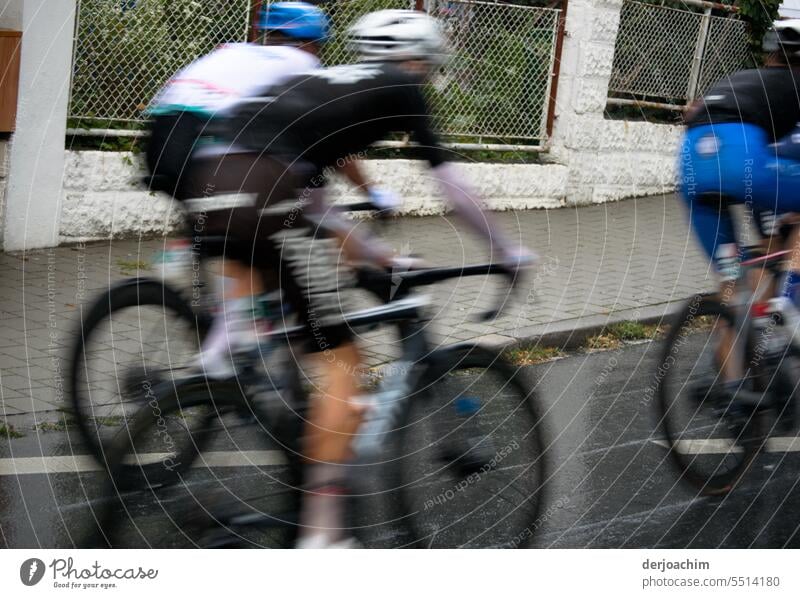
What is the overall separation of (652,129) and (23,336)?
6715 mm

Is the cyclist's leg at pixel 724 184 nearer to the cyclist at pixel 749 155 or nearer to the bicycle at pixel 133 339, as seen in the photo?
the cyclist at pixel 749 155

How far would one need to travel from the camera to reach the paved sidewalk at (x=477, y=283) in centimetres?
545

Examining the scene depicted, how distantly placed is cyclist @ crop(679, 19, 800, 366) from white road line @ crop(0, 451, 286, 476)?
196 centimetres

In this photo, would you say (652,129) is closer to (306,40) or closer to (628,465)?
(628,465)

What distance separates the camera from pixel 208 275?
425 centimetres

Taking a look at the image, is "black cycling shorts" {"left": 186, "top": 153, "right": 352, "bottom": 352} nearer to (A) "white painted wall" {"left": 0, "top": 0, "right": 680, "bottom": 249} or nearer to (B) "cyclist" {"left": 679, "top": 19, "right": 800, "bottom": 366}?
(A) "white painted wall" {"left": 0, "top": 0, "right": 680, "bottom": 249}

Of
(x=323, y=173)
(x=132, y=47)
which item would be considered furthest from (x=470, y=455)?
(x=132, y=47)

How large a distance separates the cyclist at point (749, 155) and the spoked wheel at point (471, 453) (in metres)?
1.17

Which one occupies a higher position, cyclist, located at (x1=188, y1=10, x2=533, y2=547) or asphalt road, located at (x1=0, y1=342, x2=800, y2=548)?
cyclist, located at (x1=188, y1=10, x2=533, y2=547)

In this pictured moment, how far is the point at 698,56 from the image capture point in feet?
34.0

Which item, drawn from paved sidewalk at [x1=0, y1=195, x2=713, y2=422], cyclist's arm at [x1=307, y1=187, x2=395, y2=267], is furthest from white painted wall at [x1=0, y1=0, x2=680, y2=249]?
cyclist's arm at [x1=307, y1=187, x2=395, y2=267]

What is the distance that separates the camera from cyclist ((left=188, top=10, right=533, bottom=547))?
366 centimetres

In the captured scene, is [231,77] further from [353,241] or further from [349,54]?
[349,54]

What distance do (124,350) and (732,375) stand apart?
7.88 feet
